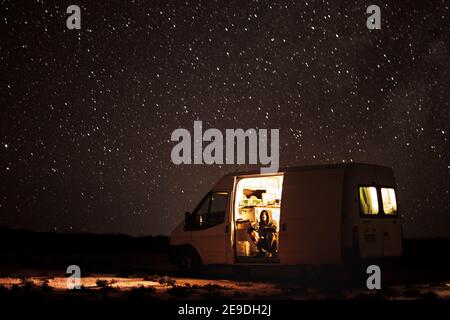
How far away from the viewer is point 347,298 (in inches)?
390

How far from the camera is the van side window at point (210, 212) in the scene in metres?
14.4

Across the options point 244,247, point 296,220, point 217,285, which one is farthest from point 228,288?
point 244,247

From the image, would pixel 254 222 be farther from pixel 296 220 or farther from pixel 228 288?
pixel 228 288

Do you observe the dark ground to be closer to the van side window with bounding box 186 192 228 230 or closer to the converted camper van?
the converted camper van

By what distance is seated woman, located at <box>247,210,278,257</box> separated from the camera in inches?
567

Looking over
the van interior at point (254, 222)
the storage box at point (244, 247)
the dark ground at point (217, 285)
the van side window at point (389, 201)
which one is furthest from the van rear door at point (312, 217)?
the storage box at point (244, 247)

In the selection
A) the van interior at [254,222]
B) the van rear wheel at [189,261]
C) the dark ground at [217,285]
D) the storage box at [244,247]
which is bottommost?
the dark ground at [217,285]

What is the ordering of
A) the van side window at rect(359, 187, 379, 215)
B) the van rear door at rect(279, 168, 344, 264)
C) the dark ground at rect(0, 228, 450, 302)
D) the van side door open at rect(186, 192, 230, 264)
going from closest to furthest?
the dark ground at rect(0, 228, 450, 302) → the van rear door at rect(279, 168, 344, 264) → the van side window at rect(359, 187, 379, 215) → the van side door open at rect(186, 192, 230, 264)

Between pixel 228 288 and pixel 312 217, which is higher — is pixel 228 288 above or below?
below

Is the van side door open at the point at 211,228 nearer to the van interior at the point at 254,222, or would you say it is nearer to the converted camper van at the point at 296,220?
the converted camper van at the point at 296,220

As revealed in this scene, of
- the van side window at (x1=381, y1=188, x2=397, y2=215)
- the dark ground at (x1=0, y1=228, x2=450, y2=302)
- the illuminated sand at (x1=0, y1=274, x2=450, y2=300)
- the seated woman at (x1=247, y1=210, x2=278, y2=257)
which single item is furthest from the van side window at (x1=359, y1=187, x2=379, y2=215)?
the seated woman at (x1=247, y1=210, x2=278, y2=257)

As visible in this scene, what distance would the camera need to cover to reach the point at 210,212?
14.6 meters

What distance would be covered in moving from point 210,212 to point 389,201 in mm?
3936
